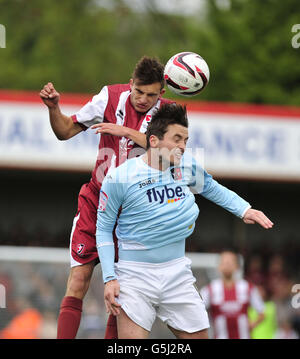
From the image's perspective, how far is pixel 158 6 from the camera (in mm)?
35219

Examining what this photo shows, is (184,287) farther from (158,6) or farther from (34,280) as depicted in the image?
(158,6)

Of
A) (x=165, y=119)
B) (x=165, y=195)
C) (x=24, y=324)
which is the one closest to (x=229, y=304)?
(x=24, y=324)

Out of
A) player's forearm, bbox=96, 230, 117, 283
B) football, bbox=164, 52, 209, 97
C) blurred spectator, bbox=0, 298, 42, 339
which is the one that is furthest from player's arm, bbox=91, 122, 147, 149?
blurred spectator, bbox=0, 298, 42, 339

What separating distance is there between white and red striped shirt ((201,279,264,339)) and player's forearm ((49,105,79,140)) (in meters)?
5.72

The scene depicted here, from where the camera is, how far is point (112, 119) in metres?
6.39

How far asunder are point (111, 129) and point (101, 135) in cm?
45

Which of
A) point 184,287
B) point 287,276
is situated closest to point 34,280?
point 287,276

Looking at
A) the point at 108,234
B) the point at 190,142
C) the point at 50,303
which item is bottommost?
the point at 50,303

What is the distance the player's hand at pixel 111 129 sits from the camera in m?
5.86

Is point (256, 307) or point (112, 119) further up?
point (112, 119)

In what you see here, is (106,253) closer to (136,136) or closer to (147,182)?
(147,182)

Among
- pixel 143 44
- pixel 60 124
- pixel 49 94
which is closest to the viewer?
pixel 49 94

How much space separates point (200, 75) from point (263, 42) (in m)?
20.8

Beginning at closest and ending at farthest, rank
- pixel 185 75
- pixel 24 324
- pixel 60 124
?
pixel 185 75 < pixel 60 124 < pixel 24 324
